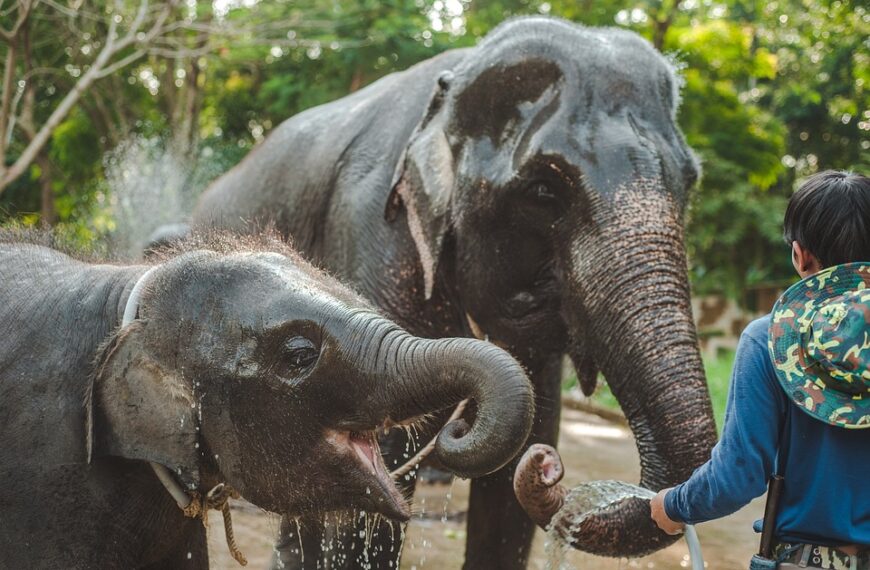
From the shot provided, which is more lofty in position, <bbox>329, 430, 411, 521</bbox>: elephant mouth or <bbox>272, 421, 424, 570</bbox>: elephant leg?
<bbox>329, 430, 411, 521</bbox>: elephant mouth

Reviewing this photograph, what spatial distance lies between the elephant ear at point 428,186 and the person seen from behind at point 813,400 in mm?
2037

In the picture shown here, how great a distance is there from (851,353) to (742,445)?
1.03 feet

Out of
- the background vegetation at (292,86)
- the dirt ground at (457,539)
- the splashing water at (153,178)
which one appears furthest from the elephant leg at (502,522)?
the splashing water at (153,178)

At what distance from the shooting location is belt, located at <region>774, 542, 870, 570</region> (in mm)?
2271

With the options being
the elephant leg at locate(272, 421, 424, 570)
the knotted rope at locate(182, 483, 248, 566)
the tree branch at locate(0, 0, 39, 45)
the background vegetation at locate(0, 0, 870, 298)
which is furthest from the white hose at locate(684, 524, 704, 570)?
the tree branch at locate(0, 0, 39, 45)

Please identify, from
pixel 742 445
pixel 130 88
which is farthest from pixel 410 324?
pixel 130 88

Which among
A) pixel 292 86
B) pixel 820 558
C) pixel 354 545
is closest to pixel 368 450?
pixel 820 558

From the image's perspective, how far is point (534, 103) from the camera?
13.9 feet

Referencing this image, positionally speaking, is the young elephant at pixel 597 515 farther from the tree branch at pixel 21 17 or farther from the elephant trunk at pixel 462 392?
the tree branch at pixel 21 17

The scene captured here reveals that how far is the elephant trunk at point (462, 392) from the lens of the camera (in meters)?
2.39

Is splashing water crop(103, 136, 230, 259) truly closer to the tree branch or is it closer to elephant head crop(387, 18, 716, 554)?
the tree branch

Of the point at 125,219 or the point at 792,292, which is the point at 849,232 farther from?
the point at 125,219

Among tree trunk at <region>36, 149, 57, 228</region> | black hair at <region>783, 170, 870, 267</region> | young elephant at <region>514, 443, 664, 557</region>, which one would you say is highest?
black hair at <region>783, 170, 870, 267</region>

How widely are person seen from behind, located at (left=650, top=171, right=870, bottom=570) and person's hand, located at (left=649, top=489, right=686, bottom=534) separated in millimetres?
210
